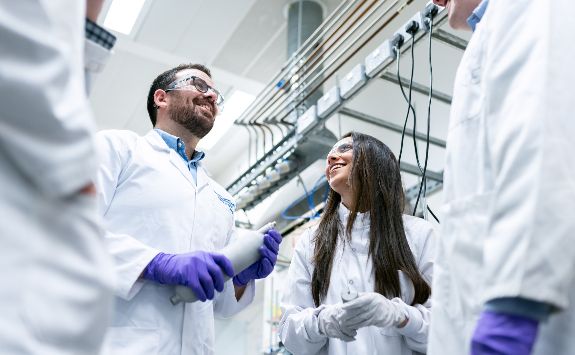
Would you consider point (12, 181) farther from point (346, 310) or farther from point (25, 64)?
point (346, 310)

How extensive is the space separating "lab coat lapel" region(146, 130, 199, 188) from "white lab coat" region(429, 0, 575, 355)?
0.84m

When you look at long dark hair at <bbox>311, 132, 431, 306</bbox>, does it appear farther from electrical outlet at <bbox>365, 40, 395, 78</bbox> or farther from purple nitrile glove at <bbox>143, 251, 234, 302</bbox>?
purple nitrile glove at <bbox>143, 251, 234, 302</bbox>

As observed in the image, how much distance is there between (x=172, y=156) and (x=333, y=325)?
0.69 meters

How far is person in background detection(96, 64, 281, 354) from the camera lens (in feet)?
4.04

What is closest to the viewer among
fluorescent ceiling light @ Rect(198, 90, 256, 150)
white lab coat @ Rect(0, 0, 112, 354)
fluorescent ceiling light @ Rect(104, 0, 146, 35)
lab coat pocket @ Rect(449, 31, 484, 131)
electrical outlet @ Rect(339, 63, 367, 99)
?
white lab coat @ Rect(0, 0, 112, 354)

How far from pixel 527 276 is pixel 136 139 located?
1191 millimetres

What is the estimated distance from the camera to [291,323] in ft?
5.02

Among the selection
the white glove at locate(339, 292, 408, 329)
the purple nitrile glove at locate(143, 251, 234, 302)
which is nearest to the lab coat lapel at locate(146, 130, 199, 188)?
the purple nitrile glove at locate(143, 251, 234, 302)

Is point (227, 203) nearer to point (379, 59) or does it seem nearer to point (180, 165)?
point (180, 165)

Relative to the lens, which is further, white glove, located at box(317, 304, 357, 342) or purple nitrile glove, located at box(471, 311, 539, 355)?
white glove, located at box(317, 304, 357, 342)

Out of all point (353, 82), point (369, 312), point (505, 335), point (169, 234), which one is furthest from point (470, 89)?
point (353, 82)

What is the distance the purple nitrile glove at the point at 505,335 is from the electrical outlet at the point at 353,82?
145 centimetres

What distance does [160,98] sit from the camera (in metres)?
1.87

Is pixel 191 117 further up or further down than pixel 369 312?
further down
